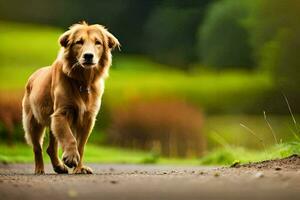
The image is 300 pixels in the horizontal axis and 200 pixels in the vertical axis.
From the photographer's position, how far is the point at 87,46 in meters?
10.3

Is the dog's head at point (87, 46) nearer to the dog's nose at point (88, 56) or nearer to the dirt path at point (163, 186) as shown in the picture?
the dog's nose at point (88, 56)

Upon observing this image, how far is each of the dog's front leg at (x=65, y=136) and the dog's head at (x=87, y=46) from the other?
0.68 meters

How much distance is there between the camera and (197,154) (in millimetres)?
19312

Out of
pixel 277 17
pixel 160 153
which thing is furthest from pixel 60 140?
pixel 277 17

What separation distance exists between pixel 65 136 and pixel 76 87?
2.39 ft

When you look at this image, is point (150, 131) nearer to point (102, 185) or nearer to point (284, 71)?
point (284, 71)

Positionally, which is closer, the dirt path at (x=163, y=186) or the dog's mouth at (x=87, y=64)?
the dirt path at (x=163, y=186)

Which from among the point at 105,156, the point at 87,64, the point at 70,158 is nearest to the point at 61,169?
the point at 70,158

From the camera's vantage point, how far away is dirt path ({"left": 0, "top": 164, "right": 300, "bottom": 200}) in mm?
7625

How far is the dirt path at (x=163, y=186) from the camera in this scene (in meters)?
7.62

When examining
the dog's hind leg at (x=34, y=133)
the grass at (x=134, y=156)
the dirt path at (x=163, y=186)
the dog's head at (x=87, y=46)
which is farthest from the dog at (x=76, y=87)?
the grass at (x=134, y=156)

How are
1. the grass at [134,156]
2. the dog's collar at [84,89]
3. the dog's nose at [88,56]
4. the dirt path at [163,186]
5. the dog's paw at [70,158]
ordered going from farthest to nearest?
the grass at [134,156]
the dog's collar at [84,89]
the dog's nose at [88,56]
the dog's paw at [70,158]
the dirt path at [163,186]

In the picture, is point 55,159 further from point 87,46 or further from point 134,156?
point 134,156

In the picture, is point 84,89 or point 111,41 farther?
point 111,41
